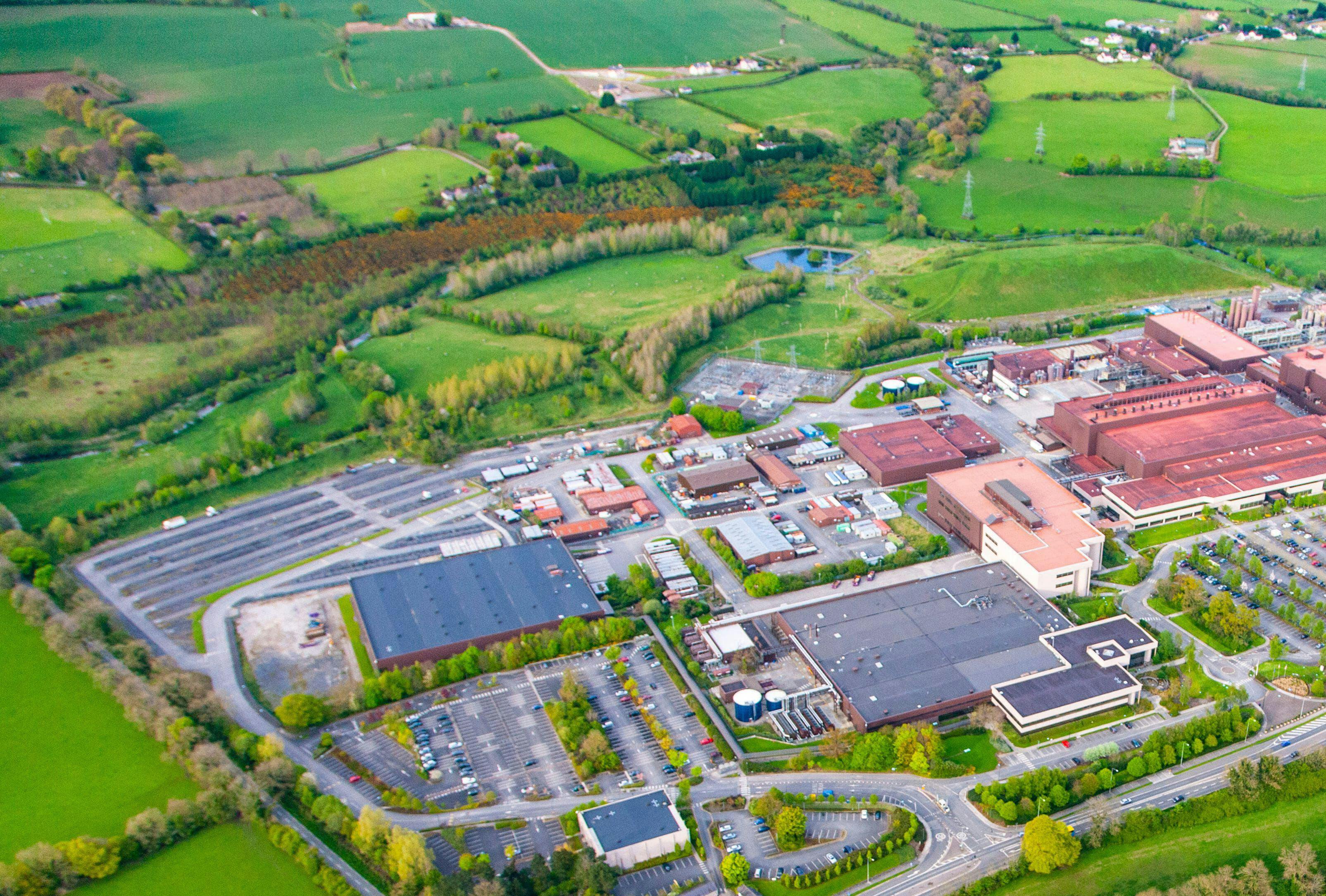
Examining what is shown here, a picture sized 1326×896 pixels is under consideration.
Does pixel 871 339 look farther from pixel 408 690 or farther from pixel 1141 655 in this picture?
pixel 408 690

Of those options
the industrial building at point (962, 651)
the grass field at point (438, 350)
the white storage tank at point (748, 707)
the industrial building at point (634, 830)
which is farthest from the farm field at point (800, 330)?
the industrial building at point (634, 830)

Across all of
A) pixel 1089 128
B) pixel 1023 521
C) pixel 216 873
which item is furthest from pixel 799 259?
pixel 216 873

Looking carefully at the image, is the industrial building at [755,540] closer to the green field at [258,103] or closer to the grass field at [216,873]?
the grass field at [216,873]

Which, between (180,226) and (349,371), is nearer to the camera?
(349,371)

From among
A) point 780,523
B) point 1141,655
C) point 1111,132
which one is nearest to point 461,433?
point 780,523

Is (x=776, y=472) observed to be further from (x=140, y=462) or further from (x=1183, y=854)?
(x=140, y=462)

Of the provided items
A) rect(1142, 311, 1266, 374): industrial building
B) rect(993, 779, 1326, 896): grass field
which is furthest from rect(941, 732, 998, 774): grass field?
rect(1142, 311, 1266, 374): industrial building

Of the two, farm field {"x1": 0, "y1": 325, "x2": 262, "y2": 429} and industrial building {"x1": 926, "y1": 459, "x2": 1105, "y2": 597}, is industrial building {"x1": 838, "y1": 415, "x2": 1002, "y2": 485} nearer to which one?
industrial building {"x1": 926, "y1": 459, "x2": 1105, "y2": 597}
